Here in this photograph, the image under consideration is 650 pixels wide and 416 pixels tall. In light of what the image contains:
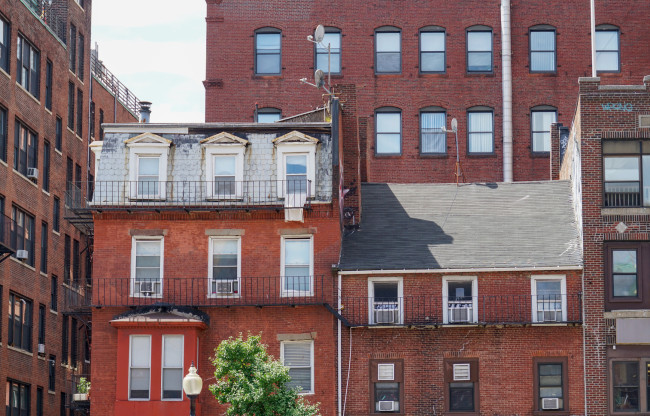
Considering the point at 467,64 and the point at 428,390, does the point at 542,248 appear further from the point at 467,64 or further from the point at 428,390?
the point at 467,64

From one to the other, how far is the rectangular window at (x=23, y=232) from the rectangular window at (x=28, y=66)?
615cm

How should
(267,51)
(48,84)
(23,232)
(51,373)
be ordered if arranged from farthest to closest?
(48,84), (51,373), (267,51), (23,232)

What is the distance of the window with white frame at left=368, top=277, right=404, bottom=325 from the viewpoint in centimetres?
4928

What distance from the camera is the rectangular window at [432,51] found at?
67.9 metres

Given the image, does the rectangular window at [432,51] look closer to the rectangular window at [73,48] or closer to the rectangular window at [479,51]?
the rectangular window at [479,51]

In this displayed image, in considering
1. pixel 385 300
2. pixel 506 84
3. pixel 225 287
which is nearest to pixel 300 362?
pixel 385 300

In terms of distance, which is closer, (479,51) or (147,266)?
(147,266)

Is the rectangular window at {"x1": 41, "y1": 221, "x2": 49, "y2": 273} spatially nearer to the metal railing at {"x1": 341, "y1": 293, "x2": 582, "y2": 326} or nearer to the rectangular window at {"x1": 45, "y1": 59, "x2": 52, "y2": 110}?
the rectangular window at {"x1": 45, "y1": 59, "x2": 52, "y2": 110}

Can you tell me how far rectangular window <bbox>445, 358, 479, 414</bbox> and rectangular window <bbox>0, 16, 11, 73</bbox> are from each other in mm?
26529

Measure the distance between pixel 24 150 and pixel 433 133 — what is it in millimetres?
19453

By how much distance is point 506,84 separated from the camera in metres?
67.0

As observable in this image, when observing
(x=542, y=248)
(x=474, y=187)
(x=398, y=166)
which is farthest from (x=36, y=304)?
(x=542, y=248)

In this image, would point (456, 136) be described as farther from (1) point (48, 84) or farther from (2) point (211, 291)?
(1) point (48, 84)

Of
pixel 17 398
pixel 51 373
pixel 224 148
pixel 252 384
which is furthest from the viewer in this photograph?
pixel 51 373
